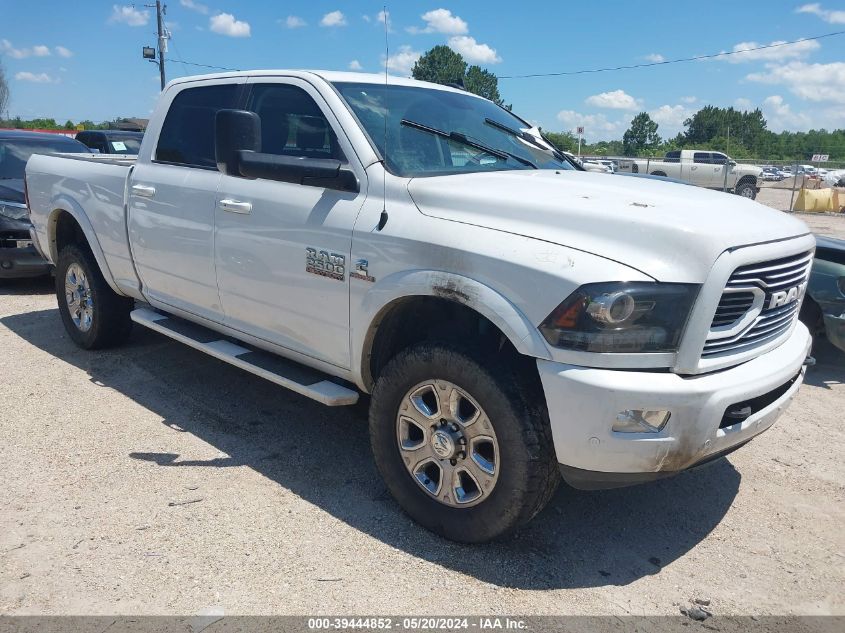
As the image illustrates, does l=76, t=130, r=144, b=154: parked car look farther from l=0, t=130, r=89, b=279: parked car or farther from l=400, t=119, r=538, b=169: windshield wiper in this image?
l=400, t=119, r=538, b=169: windshield wiper

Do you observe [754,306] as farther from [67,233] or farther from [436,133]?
[67,233]

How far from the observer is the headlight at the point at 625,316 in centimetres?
248

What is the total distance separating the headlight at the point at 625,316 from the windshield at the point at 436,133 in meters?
1.21

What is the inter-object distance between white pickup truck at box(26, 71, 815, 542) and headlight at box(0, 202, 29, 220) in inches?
172

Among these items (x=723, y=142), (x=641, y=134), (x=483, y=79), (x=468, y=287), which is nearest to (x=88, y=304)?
(x=468, y=287)

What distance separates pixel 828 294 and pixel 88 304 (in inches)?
228

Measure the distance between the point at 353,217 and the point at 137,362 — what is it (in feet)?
9.87

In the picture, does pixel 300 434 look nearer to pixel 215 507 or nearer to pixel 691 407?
pixel 215 507

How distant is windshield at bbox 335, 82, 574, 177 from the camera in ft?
11.4

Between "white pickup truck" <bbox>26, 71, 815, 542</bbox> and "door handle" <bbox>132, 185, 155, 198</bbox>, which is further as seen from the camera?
"door handle" <bbox>132, 185, 155, 198</bbox>

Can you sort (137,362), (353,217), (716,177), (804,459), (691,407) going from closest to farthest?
(691,407) → (353,217) → (804,459) → (137,362) → (716,177)

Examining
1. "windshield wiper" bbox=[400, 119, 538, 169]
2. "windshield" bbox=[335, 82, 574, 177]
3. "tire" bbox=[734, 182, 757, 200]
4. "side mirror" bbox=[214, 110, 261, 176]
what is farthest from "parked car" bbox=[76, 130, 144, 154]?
"tire" bbox=[734, 182, 757, 200]

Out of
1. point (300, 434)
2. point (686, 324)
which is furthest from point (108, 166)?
point (686, 324)

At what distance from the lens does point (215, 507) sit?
335 centimetres
